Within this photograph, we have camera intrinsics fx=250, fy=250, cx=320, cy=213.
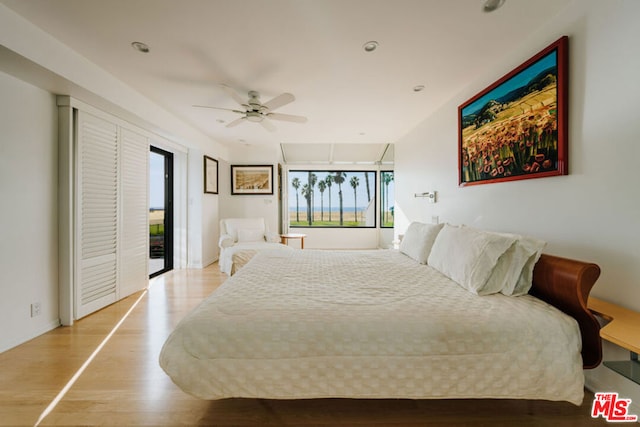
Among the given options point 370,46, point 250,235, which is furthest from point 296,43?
point 250,235

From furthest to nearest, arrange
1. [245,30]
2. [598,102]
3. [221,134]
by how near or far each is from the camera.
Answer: [221,134], [245,30], [598,102]

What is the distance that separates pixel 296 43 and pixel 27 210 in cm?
261

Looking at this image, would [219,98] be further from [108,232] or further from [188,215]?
[188,215]

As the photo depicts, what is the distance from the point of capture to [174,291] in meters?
3.30

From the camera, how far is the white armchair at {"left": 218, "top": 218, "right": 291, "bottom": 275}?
152 inches

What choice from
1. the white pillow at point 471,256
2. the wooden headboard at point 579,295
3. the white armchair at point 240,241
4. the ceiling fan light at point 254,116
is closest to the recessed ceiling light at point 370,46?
the ceiling fan light at point 254,116

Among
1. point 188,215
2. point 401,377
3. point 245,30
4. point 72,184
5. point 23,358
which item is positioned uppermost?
point 245,30

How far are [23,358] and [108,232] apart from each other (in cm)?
131

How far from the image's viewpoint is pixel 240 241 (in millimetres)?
4605

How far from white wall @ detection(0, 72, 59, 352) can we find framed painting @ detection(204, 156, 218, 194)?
2.31 metres

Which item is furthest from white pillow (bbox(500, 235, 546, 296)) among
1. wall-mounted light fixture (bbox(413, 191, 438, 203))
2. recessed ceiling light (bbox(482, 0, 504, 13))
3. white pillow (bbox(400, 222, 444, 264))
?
wall-mounted light fixture (bbox(413, 191, 438, 203))

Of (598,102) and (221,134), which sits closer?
(598,102)

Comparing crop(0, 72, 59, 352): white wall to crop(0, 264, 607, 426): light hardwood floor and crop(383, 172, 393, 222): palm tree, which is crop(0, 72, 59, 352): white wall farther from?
crop(383, 172, 393, 222): palm tree

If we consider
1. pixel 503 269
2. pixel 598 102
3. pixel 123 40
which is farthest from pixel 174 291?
pixel 598 102
